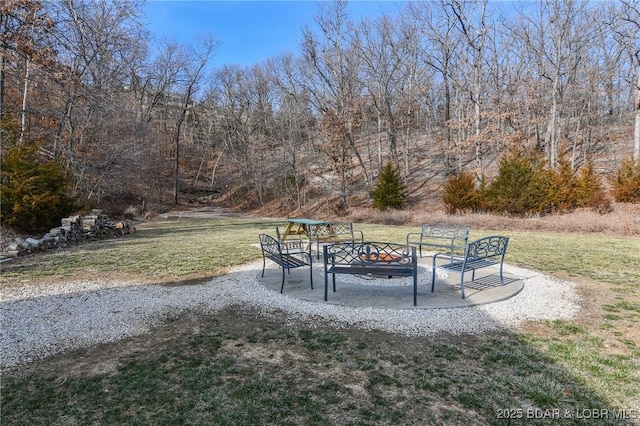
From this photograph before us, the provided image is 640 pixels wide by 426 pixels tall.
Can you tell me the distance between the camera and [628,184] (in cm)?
1475

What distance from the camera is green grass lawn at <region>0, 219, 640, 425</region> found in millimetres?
2291

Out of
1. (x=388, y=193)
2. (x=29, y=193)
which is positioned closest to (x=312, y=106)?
(x=388, y=193)

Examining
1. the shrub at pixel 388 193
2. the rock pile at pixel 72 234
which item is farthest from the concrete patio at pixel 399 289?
the shrub at pixel 388 193

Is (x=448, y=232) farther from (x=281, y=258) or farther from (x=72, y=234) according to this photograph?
(x=72, y=234)

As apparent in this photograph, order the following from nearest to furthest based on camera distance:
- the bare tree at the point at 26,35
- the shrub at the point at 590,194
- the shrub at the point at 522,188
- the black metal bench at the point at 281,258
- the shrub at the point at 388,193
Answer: the black metal bench at the point at 281,258 → the bare tree at the point at 26,35 → the shrub at the point at 590,194 → the shrub at the point at 522,188 → the shrub at the point at 388,193

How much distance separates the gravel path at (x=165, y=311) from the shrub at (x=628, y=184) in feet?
43.1

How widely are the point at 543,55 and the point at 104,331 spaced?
88.4 ft

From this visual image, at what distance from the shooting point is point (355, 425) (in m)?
2.18

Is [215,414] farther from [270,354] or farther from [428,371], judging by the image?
[428,371]

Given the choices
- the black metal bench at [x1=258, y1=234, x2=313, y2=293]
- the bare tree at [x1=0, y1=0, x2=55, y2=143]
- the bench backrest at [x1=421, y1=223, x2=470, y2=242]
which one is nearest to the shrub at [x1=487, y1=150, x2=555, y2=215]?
the bench backrest at [x1=421, y1=223, x2=470, y2=242]

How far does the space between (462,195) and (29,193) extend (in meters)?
17.4

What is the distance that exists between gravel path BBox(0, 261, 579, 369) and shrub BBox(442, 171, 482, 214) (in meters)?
12.6

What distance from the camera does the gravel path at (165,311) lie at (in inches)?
144

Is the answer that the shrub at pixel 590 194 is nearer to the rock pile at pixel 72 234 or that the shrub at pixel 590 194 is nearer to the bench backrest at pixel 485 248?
the bench backrest at pixel 485 248
